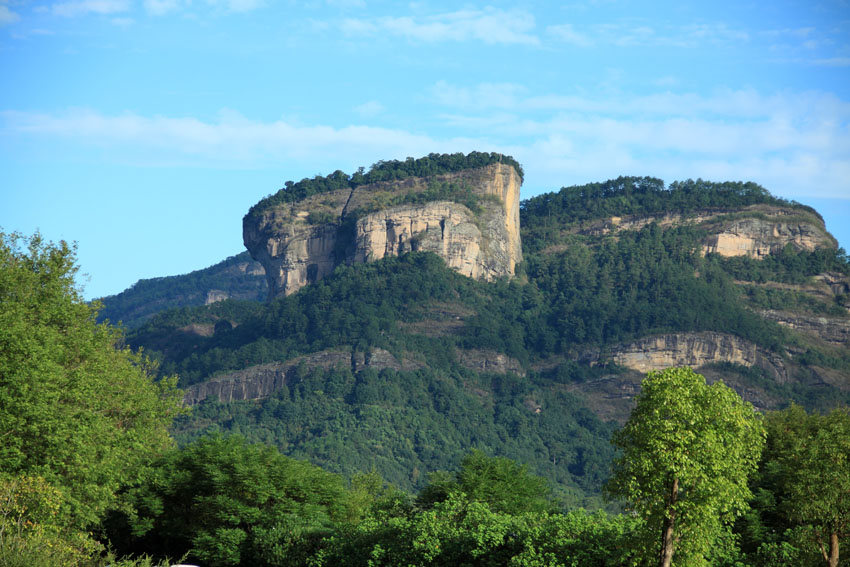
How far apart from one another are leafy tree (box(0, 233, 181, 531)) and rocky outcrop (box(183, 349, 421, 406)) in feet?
391

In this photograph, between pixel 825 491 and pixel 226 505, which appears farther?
pixel 226 505

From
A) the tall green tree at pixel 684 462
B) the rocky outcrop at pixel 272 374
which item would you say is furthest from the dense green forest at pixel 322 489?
the rocky outcrop at pixel 272 374

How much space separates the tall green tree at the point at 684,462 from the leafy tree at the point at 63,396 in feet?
74.9

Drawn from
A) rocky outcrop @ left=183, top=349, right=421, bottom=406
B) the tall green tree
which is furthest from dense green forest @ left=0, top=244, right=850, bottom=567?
rocky outcrop @ left=183, top=349, right=421, bottom=406

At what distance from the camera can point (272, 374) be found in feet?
617

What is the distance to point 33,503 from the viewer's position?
144 feet

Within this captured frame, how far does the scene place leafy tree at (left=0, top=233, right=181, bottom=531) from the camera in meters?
47.8

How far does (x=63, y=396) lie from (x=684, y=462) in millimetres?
29393

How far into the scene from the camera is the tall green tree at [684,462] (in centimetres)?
3616

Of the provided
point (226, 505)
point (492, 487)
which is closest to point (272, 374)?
point (226, 505)

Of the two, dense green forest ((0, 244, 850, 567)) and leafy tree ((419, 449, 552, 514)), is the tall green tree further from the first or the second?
leafy tree ((419, 449, 552, 514))

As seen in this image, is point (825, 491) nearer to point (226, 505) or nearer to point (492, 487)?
point (492, 487)

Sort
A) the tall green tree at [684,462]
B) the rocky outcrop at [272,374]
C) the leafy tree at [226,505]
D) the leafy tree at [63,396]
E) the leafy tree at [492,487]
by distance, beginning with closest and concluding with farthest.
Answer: the tall green tree at [684,462]
the leafy tree at [63,396]
the leafy tree at [226,505]
the leafy tree at [492,487]
the rocky outcrop at [272,374]

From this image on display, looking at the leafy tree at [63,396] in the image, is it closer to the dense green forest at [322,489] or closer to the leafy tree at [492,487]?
the dense green forest at [322,489]
